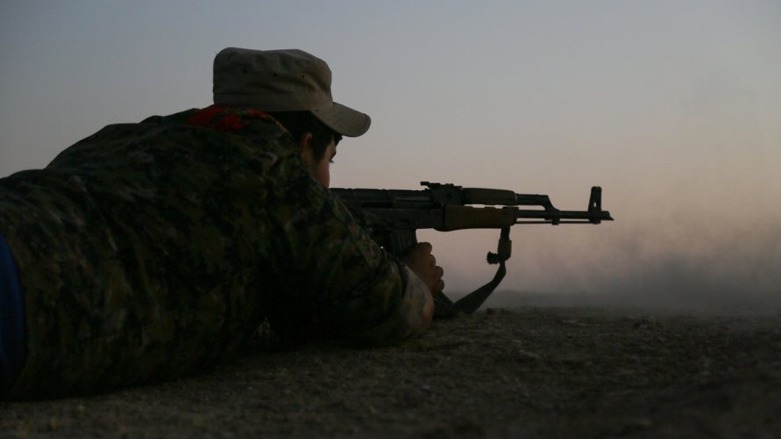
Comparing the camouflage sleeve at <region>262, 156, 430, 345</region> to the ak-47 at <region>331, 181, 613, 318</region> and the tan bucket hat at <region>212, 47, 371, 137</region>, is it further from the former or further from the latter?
the ak-47 at <region>331, 181, 613, 318</region>

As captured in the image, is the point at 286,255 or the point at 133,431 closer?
the point at 133,431

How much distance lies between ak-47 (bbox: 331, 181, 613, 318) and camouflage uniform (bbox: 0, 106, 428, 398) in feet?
4.01

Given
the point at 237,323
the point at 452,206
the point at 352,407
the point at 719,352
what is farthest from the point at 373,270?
the point at 452,206

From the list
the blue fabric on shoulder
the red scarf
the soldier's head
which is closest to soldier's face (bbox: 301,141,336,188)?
the soldier's head

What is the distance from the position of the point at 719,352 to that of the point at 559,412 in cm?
147

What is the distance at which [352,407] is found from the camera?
2.92 metres

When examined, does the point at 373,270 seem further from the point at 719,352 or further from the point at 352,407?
the point at 719,352

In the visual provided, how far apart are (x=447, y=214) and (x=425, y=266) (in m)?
0.87

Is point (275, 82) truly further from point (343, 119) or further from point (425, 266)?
point (425, 266)

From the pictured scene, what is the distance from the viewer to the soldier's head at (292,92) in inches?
155

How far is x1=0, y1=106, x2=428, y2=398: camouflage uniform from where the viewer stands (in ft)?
10.2

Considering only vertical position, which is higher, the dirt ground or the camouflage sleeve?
the camouflage sleeve

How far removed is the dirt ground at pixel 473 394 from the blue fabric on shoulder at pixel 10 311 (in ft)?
0.68

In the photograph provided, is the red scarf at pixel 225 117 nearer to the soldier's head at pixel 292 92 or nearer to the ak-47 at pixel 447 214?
the soldier's head at pixel 292 92
